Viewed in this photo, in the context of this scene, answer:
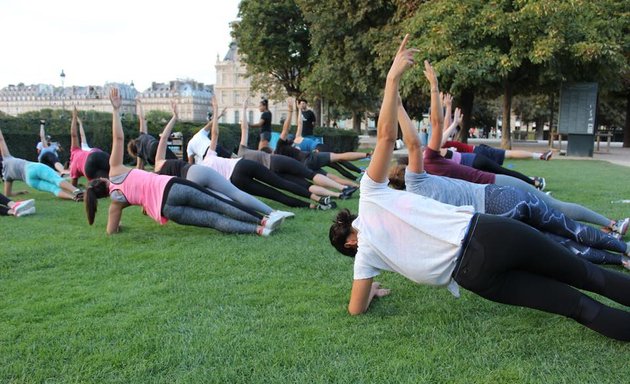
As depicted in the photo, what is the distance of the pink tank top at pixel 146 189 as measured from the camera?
6156 mm

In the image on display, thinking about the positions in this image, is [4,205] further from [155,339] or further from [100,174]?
[155,339]

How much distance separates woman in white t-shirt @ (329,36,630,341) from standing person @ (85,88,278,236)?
336cm

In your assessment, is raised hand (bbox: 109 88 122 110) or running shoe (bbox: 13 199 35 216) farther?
running shoe (bbox: 13 199 35 216)

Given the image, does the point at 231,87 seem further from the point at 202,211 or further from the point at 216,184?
the point at 202,211

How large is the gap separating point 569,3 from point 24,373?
21.2m

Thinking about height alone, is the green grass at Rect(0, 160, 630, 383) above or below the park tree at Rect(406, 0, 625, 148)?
below

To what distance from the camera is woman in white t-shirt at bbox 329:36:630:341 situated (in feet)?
9.68

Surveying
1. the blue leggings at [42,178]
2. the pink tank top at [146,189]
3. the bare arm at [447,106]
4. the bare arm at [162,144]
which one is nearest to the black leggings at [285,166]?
the bare arm at [162,144]

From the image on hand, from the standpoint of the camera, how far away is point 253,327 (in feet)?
12.0

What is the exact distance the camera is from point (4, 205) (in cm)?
832

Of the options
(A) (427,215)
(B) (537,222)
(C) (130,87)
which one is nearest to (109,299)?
(A) (427,215)

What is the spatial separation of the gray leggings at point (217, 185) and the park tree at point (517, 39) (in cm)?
1513

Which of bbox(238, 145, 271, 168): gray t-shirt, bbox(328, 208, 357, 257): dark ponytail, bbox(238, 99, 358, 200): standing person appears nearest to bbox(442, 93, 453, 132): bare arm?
bbox(238, 99, 358, 200): standing person

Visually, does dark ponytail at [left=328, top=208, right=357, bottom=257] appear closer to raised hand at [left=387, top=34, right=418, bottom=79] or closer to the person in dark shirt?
raised hand at [left=387, top=34, right=418, bottom=79]
